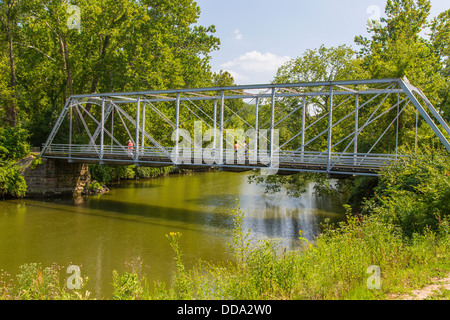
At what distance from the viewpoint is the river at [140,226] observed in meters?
12.4

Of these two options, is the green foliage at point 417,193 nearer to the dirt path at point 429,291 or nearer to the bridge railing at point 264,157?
the bridge railing at point 264,157

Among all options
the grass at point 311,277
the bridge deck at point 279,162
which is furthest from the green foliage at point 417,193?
the grass at point 311,277

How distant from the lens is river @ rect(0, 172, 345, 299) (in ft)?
40.8

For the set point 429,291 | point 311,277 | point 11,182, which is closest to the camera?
point 429,291

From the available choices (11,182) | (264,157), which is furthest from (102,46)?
(264,157)

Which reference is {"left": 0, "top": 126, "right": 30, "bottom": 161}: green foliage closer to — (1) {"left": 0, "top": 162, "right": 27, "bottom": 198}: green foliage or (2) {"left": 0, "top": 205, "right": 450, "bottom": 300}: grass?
(1) {"left": 0, "top": 162, "right": 27, "bottom": 198}: green foliage

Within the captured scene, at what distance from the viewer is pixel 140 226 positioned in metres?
17.6

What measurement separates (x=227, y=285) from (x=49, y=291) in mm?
3456

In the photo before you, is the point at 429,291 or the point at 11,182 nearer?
the point at 429,291

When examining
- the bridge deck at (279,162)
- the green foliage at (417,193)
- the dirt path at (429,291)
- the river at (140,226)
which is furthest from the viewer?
the bridge deck at (279,162)

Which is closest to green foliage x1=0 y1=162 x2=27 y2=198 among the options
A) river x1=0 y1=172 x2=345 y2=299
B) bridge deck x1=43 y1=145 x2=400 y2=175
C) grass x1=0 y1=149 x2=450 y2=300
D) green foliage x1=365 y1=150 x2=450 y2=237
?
river x1=0 y1=172 x2=345 y2=299

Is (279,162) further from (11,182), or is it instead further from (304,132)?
(11,182)
